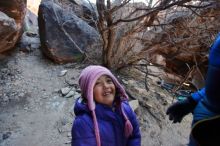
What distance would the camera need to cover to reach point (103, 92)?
1.93 meters

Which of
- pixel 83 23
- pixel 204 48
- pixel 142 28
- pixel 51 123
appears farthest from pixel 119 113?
pixel 83 23

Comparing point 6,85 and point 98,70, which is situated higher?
point 98,70

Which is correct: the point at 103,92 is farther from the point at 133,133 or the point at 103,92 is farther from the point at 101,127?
the point at 133,133

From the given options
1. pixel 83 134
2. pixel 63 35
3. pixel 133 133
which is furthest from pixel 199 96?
pixel 63 35

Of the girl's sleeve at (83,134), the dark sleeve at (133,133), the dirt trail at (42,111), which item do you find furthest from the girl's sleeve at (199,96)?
the dirt trail at (42,111)

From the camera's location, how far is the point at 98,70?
1.93 meters

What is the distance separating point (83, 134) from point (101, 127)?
12 centimetres

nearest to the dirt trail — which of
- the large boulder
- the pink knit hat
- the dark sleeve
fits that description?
the large boulder

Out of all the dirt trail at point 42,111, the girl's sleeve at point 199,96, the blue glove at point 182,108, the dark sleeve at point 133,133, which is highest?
the girl's sleeve at point 199,96

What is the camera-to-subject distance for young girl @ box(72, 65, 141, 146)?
1.83 metres

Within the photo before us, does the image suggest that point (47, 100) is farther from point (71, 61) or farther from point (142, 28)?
point (142, 28)

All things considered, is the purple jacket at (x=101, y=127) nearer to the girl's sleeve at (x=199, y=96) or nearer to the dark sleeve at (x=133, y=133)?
the dark sleeve at (x=133, y=133)

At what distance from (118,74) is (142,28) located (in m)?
0.75

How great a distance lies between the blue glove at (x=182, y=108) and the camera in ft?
6.50
